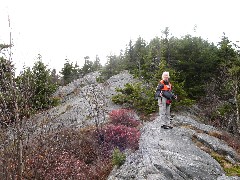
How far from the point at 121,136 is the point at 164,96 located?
8.54ft

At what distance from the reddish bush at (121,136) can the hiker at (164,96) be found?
4.33ft

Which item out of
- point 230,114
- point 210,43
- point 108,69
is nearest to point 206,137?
point 230,114

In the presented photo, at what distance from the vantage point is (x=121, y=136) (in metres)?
13.3

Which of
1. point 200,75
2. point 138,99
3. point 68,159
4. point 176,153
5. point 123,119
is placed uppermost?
point 200,75

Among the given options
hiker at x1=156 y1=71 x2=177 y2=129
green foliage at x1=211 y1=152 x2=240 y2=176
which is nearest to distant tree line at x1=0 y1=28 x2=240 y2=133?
hiker at x1=156 y1=71 x2=177 y2=129

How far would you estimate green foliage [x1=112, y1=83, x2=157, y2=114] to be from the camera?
55.7ft

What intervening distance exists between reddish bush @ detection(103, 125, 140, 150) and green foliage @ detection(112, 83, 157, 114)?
3164mm

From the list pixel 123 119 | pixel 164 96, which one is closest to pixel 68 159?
pixel 123 119

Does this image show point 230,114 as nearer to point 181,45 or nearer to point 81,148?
point 181,45

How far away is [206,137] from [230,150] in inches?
42.5

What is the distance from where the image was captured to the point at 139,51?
92.4 ft

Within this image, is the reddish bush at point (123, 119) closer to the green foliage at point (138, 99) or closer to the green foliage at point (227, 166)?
the green foliage at point (138, 99)

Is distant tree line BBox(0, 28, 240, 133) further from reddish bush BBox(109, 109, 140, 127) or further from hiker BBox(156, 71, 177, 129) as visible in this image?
hiker BBox(156, 71, 177, 129)

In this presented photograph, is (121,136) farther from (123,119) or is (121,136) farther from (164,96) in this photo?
(164,96)
